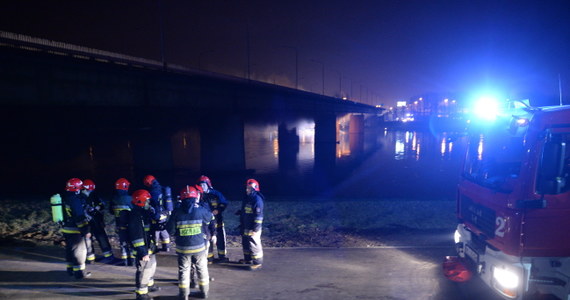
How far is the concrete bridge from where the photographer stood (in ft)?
43.8

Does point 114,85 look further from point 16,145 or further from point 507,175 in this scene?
point 16,145

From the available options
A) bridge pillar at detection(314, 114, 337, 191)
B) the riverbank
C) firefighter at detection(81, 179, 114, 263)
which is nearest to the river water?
bridge pillar at detection(314, 114, 337, 191)

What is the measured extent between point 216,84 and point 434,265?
64.0 ft

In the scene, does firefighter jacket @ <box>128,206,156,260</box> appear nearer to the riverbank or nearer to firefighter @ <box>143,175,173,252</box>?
firefighter @ <box>143,175,173,252</box>

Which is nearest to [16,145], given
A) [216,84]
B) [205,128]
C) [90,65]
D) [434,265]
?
[205,128]

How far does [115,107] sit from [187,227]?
14.0 metres

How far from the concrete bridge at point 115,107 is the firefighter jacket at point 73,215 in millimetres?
8895

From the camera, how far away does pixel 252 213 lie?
21.5 feet

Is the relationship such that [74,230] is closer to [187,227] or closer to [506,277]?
[187,227]

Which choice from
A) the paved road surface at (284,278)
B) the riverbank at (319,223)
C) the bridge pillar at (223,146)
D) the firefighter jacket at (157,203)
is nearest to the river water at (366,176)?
the bridge pillar at (223,146)

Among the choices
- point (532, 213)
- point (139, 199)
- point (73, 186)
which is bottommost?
point (532, 213)

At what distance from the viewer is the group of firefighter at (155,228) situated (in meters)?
5.29

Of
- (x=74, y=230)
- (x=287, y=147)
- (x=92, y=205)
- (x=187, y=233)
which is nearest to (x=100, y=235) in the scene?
(x=92, y=205)

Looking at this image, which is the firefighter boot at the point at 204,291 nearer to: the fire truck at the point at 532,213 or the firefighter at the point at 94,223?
the firefighter at the point at 94,223
